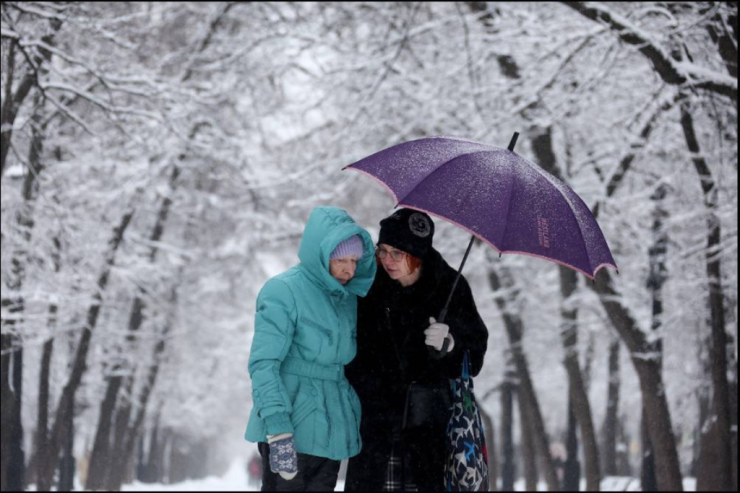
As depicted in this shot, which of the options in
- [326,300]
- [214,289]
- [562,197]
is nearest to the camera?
[326,300]

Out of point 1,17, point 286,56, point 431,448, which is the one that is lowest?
point 431,448

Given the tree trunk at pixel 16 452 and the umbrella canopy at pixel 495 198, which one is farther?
the tree trunk at pixel 16 452

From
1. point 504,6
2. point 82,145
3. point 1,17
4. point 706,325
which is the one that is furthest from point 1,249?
point 706,325

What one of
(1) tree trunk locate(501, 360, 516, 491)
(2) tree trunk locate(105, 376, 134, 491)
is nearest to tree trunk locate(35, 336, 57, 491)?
(2) tree trunk locate(105, 376, 134, 491)

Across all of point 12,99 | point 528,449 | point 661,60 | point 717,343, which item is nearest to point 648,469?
point 528,449

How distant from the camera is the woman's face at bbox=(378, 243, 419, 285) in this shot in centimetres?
459

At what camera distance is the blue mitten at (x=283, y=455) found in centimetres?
402

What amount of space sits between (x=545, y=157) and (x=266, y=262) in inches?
461

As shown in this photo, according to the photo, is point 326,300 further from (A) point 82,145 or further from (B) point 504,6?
(A) point 82,145

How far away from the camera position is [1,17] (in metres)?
9.12

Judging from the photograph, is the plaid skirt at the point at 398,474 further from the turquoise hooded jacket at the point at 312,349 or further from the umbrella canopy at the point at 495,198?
the umbrella canopy at the point at 495,198

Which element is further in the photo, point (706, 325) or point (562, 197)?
point (706, 325)

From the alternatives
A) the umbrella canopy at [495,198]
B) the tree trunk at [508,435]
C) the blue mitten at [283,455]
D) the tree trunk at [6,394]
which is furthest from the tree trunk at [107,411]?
the blue mitten at [283,455]

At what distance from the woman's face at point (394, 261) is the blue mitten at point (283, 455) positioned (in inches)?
38.7
